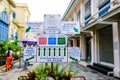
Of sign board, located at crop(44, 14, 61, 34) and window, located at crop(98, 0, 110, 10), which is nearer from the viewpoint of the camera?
sign board, located at crop(44, 14, 61, 34)

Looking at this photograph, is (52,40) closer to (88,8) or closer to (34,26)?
(34,26)

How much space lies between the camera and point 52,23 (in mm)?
4531

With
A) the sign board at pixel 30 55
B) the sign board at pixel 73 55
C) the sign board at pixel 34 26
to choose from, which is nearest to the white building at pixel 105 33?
the sign board at pixel 73 55

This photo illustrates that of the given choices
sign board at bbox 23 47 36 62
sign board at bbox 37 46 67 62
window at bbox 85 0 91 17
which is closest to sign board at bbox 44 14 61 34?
sign board at bbox 37 46 67 62

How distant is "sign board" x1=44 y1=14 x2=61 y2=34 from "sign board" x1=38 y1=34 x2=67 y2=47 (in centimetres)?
10

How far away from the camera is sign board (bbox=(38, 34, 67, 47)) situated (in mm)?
4496

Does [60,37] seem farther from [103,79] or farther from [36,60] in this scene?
[103,79]

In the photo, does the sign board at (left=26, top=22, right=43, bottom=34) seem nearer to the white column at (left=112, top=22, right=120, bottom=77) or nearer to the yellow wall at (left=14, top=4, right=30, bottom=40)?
the white column at (left=112, top=22, right=120, bottom=77)

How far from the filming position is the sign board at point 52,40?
4.50 m

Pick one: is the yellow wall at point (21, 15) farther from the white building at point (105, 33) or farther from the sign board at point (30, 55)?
the sign board at point (30, 55)

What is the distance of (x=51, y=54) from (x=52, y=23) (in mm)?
738

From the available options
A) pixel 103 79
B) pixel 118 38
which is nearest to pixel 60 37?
pixel 103 79

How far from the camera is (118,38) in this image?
32.1 ft

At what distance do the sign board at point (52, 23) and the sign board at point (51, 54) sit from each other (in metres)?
0.40
